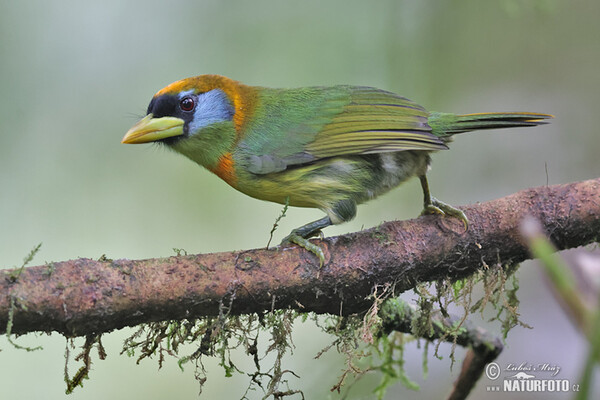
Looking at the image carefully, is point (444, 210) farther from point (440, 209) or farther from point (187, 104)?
point (187, 104)

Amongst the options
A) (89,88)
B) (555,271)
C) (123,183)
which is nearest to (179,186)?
(123,183)

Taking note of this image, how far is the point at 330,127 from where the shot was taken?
3.18 m

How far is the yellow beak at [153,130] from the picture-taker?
314 cm

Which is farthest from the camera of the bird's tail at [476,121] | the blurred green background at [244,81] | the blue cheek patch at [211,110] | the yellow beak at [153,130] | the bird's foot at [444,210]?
the blurred green background at [244,81]

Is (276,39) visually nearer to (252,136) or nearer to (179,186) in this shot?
(179,186)

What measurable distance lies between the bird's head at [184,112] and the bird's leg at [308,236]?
69 centimetres

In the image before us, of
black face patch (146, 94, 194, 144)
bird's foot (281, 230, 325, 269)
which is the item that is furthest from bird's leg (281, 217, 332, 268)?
black face patch (146, 94, 194, 144)

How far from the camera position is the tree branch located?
85.6 inches

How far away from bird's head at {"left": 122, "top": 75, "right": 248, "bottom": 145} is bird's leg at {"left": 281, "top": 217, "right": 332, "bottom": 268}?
2.27 feet

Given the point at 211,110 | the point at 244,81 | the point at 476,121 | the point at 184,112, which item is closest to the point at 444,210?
the point at 476,121

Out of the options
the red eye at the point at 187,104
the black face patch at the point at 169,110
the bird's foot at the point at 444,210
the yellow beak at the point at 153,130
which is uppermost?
the red eye at the point at 187,104

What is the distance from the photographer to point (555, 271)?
2.40 feet

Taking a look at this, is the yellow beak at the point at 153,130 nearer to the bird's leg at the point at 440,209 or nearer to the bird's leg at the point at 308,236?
the bird's leg at the point at 308,236

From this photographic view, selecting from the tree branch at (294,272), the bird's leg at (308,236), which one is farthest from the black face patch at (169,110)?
the tree branch at (294,272)
